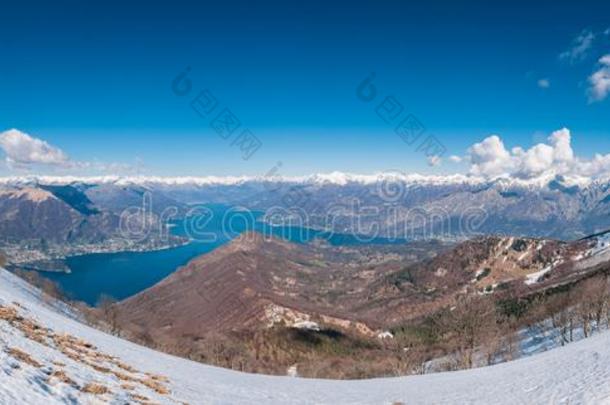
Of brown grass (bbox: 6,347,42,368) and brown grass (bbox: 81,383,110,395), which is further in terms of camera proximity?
brown grass (bbox: 6,347,42,368)

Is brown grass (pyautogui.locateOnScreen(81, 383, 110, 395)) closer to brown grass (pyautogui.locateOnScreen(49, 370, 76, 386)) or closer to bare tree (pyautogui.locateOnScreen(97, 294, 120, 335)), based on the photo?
brown grass (pyautogui.locateOnScreen(49, 370, 76, 386))

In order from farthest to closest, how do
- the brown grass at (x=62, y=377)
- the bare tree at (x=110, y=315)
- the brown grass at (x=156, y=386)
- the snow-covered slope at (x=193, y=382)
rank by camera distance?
1. the bare tree at (x=110, y=315)
2. the brown grass at (x=156, y=386)
3. the brown grass at (x=62, y=377)
4. the snow-covered slope at (x=193, y=382)

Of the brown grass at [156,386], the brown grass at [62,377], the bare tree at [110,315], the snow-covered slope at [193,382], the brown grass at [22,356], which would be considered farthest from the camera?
the bare tree at [110,315]

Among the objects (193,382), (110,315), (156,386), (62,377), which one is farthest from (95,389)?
(110,315)

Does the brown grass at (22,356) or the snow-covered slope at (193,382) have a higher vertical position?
the brown grass at (22,356)

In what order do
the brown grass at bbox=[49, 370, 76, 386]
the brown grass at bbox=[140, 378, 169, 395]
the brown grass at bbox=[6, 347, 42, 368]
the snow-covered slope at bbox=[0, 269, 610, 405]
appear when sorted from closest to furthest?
the snow-covered slope at bbox=[0, 269, 610, 405] → the brown grass at bbox=[49, 370, 76, 386] → the brown grass at bbox=[6, 347, 42, 368] → the brown grass at bbox=[140, 378, 169, 395]

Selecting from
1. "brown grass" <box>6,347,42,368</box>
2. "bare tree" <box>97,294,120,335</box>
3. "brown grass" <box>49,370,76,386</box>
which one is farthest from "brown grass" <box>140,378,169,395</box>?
"bare tree" <box>97,294,120,335</box>

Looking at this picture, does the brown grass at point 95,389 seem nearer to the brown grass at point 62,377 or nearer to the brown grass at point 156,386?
the brown grass at point 62,377

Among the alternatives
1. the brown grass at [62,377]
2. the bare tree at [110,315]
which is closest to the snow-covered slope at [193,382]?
the brown grass at [62,377]

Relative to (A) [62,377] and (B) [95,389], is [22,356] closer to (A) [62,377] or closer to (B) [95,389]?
(A) [62,377]
